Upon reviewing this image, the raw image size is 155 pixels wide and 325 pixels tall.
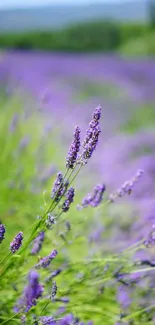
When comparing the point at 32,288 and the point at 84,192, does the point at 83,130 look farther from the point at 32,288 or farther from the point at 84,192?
the point at 32,288

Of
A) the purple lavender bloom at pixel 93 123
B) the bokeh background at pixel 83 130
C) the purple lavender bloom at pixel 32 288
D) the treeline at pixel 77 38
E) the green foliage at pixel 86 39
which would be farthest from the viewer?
the treeline at pixel 77 38

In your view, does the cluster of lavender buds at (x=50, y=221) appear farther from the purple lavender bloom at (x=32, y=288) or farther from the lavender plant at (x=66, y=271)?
the purple lavender bloom at (x=32, y=288)

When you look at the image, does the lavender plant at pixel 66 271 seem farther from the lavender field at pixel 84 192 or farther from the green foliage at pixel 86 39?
the green foliage at pixel 86 39

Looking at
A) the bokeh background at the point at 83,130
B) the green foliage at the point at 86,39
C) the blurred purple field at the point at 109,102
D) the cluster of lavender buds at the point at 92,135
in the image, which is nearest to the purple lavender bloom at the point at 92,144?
the cluster of lavender buds at the point at 92,135

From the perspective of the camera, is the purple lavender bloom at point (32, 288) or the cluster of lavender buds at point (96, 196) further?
the cluster of lavender buds at point (96, 196)

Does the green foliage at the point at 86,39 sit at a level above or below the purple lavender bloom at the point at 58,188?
above

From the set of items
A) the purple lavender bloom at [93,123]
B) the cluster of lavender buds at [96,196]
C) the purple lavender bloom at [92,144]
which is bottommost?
the purple lavender bloom at [92,144]

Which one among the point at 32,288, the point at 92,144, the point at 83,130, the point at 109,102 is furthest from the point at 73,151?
the point at 109,102

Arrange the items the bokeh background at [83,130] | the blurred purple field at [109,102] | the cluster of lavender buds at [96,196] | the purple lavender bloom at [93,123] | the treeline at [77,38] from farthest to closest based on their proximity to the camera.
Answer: the treeline at [77,38] < the blurred purple field at [109,102] < the bokeh background at [83,130] < the cluster of lavender buds at [96,196] < the purple lavender bloom at [93,123]
